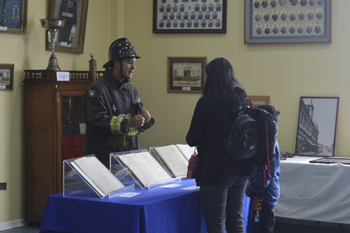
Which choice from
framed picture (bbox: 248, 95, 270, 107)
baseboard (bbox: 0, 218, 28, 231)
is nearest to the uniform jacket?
baseboard (bbox: 0, 218, 28, 231)

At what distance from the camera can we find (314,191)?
175 inches

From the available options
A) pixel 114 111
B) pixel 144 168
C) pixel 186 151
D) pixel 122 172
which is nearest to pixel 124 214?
pixel 122 172

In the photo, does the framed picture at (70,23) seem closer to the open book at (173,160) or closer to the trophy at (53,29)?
the trophy at (53,29)

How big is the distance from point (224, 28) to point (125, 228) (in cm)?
336

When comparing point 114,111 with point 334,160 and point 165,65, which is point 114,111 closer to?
point 334,160

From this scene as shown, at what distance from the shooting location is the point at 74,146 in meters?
4.96

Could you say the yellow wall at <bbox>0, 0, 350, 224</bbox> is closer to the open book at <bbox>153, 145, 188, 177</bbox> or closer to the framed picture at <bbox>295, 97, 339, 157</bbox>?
the framed picture at <bbox>295, 97, 339, 157</bbox>

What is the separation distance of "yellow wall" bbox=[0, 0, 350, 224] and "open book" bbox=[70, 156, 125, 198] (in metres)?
2.13

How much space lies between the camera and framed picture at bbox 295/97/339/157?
195 inches

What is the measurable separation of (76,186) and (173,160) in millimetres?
891

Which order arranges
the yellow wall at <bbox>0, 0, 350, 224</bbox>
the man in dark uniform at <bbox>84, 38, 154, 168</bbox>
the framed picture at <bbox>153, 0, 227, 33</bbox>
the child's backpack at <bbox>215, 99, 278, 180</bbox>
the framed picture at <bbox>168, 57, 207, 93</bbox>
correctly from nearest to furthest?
the child's backpack at <bbox>215, 99, 278, 180</bbox> → the man in dark uniform at <bbox>84, 38, 154, 168</bbox> → the yellow wall at <bbox>0, 0, 350, 224</bbox> → the framed picture at <bbox>153, 0, 227, 33</bbox> → the framed picture at <bbox>168, 57, 207, 93</bbox>

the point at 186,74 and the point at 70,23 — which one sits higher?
the point at 70,23

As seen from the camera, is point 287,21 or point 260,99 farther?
point 260,99

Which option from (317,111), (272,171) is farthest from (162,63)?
(272,171)
